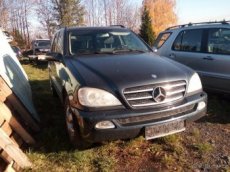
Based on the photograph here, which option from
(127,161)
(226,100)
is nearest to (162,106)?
(127,161)

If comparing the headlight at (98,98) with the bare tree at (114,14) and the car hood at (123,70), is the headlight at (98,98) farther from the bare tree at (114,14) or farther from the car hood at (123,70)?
the bare tree at (114,14)

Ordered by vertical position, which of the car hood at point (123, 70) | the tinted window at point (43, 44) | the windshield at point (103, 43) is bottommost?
the tinted window at point (43, 44)

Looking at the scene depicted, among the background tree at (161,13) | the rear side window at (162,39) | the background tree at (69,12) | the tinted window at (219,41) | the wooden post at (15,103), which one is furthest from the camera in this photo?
the background tree at (161,13)

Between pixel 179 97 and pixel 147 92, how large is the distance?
47cm

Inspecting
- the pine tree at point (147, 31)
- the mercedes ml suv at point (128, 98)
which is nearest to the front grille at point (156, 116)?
the mercedes ml suv at point (128, 98)

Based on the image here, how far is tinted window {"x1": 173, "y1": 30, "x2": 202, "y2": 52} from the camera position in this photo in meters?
6.57

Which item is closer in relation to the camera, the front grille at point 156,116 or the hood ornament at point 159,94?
the front grille at point 156,116

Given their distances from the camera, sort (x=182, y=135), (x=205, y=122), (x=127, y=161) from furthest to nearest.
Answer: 1. (x=205, y=122)
2. (x=182, y=135)
3. (x=127, y=161)

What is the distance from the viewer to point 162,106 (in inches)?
148

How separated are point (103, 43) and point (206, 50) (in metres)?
2.34

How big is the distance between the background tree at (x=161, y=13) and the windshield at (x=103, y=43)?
40204 millimetres

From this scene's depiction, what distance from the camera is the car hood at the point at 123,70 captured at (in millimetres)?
3707

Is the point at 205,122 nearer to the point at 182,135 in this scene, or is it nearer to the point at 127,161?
the point at 182,135

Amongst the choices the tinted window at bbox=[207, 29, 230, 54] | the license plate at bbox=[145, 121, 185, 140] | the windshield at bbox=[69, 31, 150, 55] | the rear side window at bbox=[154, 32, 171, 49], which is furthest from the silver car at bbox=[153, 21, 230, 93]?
the license plate at bbox=[145, 121, 185, 140]
